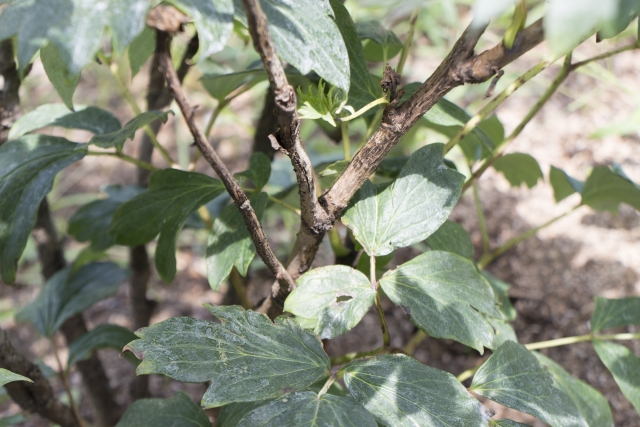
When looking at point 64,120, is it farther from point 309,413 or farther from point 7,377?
point 309,413

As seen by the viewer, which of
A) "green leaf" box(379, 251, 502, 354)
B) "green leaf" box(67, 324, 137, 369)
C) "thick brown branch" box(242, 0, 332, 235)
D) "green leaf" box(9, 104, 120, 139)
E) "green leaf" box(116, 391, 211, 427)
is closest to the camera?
"thick brown branch" box(242, 0, 332, 235)

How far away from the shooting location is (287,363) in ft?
1.66

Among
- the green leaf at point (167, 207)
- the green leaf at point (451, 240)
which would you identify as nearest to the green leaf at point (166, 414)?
the green leaf at point (167, 207)

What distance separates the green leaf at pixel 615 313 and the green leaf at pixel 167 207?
60cm

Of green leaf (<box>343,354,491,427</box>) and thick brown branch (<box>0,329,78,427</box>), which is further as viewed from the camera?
thick brown branch (<box>0,329,78,427</box>)

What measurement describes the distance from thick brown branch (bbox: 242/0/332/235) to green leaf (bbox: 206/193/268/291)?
0.33 feet

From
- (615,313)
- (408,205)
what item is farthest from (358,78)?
(615,313)

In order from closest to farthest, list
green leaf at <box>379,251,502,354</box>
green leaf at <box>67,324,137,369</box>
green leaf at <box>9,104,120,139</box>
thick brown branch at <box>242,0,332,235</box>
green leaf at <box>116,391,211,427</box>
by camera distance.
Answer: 1. thick brown branch at <box>242,0,332,235</box>
2. green leaf at <box>379,251,502,354</box>
3. green leaf at <box>116,391,211,427</box>
4. green leaf at <box>9,104,120,139</box>
5. green leaf at <box>67,324,137,369</box>

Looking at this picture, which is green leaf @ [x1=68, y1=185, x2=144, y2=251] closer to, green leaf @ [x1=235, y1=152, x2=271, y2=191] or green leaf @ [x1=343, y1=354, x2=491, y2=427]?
green leaf @ [x1=235, y1=152, x2=271, y2=191]

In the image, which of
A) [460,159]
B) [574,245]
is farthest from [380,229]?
[460,159]

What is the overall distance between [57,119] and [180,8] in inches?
17.8

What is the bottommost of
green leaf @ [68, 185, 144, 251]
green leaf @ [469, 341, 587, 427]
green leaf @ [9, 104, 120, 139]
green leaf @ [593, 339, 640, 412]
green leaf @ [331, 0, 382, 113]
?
green leaf @ [593, 339, 640, 412]

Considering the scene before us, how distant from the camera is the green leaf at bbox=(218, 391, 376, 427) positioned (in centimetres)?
46

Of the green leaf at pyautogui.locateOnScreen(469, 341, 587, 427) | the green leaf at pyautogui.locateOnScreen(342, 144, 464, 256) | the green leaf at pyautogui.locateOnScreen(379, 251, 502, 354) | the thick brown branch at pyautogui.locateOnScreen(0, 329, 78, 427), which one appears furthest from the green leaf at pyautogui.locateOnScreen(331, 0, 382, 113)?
the thick brown branch at pyautogui.locateOnScreen(0, 329, 78, 427)
